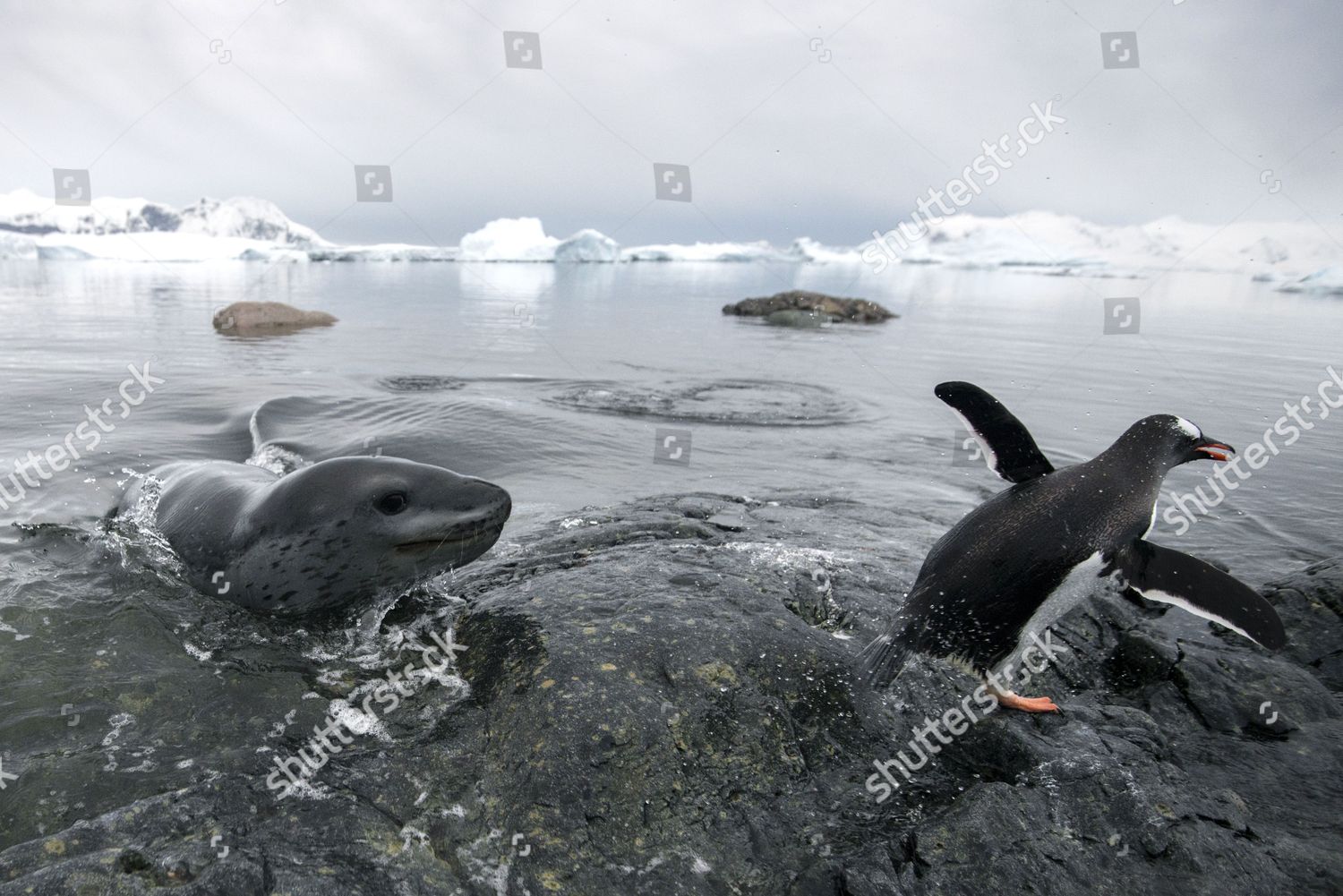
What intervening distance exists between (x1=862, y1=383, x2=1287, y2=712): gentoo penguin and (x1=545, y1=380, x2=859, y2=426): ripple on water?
757 centimetres

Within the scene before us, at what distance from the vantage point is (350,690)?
13.0 ft

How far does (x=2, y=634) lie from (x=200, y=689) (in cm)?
140

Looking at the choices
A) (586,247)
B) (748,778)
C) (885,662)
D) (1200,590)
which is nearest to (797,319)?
(1200,590)

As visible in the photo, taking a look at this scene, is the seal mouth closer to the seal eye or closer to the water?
the seal eye

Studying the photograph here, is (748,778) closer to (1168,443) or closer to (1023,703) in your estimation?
(1023,703)

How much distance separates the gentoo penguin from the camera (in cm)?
396

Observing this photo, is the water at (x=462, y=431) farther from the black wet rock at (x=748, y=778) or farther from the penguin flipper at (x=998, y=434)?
the penguin flipper at (x=998, y=434)

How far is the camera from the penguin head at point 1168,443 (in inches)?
177

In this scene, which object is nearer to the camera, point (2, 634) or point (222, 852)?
point (222, 852)

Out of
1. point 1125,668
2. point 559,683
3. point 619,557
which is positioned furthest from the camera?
point 619,557

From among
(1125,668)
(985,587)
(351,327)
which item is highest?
(351,327)

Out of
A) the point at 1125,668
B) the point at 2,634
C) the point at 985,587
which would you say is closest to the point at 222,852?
the point at 2,634

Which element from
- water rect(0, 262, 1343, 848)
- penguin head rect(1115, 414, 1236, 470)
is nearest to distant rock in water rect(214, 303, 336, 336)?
water rect(0, 262, 1343, 848)

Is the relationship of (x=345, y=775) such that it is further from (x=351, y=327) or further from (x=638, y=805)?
(x=351, y=327)
